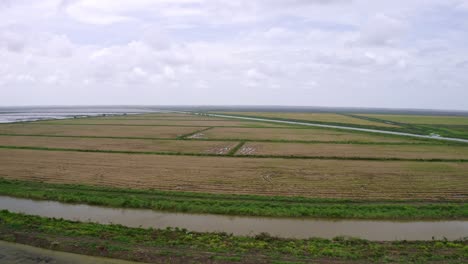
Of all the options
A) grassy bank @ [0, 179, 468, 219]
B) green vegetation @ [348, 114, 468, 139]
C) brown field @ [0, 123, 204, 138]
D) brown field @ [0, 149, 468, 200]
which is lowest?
grassy bank @ [0, 179, 468, 219]

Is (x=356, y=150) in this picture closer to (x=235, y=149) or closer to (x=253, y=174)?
(x=235, y=149)

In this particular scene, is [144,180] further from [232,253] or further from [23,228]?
[232,253]

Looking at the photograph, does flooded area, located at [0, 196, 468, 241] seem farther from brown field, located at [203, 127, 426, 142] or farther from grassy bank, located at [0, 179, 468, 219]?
brown field, located at [203, 127, 426, 142]

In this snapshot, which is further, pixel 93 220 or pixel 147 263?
pixel 93 220

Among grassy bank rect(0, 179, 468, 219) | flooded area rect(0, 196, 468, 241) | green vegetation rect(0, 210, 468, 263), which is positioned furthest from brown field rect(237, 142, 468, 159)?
green vegetation rect(0, 210, 468, 263)

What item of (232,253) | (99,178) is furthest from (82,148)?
(232,253)

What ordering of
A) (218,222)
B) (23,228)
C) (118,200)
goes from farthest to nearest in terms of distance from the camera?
(118,200) < (218,222) < (23,228)

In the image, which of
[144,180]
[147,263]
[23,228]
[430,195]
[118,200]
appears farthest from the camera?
[144,180]
